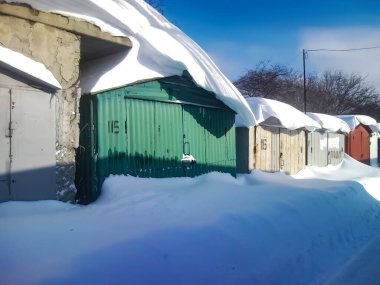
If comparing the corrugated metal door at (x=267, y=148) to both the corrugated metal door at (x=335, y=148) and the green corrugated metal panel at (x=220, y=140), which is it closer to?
the green corrugated metal panel at (x=220, y=140)

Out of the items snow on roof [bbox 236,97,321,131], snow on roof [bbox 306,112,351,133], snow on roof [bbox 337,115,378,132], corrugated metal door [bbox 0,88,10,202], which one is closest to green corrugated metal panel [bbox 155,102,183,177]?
corrugated metal door [bbox 0,88,10,202]

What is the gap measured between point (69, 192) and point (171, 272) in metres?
2.44

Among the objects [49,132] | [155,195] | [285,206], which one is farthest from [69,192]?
[285,206]

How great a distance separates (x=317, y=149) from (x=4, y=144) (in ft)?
44.3

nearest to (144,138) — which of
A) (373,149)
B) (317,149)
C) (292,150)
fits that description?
(292,150)

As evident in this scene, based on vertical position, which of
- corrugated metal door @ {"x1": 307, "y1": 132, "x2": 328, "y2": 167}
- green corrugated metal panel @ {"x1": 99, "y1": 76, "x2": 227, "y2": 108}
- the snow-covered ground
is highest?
green corrugated metal panel @ {"x1": 99, "y1": 76, "x2": 227, "y2": 108}

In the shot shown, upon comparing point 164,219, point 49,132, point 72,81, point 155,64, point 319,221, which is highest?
point 155,64

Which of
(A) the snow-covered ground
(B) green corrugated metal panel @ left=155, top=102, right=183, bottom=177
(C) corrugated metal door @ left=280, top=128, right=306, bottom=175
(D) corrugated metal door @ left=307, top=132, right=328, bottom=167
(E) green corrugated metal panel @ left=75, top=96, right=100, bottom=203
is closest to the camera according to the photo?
(A) the snow-covered ground

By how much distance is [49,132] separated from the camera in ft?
16.5

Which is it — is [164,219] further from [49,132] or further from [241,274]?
[49,132]

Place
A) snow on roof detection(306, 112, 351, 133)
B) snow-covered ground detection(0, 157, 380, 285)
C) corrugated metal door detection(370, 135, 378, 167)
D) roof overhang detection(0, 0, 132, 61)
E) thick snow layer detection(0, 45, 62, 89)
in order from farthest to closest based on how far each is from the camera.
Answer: corrugated metal door detection(370, 135, 378, 167) < snow on roof detection(306, 112, 351, 133) < roof overhang detection(0, 0, 132, 61) < thick snow layer detection(0, 45, 62, 89) < snow-covered ground detection(0, 157, 380, 285)

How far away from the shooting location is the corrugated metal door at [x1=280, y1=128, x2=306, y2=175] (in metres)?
12.7

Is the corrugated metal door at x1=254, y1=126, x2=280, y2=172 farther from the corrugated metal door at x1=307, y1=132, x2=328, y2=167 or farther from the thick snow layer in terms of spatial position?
the thick snow layer

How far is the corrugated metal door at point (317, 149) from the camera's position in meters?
14.9
